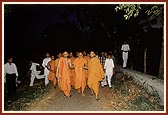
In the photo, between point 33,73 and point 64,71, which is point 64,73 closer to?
point 64,71

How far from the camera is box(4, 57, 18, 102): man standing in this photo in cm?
1622

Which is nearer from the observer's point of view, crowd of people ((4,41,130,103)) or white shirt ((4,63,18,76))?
crowd of people ((4,41,130,103))

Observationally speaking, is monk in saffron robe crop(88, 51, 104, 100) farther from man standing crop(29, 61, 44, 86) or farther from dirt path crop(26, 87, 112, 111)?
man standing crop(29, 61, 44, 86)

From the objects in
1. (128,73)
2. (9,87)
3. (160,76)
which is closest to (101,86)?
(128,73)

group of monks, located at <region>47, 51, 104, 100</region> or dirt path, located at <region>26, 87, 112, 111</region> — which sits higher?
group of monks, located at <region>47, 51, 104, 100</region>

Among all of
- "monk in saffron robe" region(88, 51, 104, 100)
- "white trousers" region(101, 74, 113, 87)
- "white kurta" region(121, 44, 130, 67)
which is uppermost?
"white kurta" region(121, 44, 130, 67)

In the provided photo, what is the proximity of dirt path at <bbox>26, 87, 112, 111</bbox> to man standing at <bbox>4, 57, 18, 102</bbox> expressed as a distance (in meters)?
1.49

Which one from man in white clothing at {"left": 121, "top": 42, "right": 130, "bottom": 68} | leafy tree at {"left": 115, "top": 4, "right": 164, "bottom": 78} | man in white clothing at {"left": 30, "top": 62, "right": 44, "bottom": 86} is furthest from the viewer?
man in white clothing at {"left": 121, "top": 42, "right": 130, "bottom": 68}

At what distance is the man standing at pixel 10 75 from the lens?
1622 centimetres

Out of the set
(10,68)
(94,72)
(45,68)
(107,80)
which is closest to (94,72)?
(94,72)

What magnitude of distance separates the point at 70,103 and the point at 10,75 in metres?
3.06

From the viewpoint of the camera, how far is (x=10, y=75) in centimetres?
1641

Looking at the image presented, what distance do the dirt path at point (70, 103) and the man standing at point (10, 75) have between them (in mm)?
1495

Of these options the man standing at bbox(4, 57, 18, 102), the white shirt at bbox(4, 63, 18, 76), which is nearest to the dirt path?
the man standing at bbox(4, 57, 18, 102)
